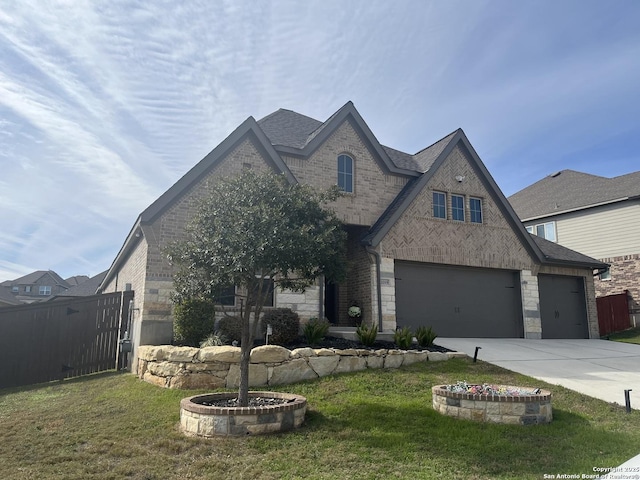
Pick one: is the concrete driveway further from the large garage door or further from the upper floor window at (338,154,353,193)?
the upper floor window at (338,154,353,193)

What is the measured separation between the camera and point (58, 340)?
39.1ft

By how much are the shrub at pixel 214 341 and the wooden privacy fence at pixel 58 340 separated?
9.22 feet

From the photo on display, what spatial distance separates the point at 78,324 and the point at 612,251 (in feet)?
80.6

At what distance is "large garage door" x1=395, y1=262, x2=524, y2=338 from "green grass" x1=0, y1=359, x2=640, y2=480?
7.03 metres

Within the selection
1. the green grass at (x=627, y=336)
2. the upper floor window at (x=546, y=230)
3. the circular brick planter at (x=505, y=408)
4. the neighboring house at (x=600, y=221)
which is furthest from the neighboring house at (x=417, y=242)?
the upper floor window at (x=546, y=230)

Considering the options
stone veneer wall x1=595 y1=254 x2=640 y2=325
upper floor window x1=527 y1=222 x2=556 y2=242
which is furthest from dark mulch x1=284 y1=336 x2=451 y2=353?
upper floor window x1=527 y1=222 x2=556 y2=242

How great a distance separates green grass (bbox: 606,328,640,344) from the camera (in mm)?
19000

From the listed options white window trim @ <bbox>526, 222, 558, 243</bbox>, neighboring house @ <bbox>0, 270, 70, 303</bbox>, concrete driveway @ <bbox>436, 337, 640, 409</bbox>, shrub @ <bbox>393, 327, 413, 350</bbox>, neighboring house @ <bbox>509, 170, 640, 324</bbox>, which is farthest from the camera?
neighboring house @ <bbox>0, 270, 70, 303</bbox>

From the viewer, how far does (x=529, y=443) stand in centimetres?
606

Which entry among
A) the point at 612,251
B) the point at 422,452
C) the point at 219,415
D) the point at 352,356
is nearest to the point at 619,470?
the point at 422,452

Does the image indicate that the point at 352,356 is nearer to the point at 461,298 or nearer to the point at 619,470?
the point at 619,470

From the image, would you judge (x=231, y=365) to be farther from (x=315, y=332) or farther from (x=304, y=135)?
(x=304, y=135)

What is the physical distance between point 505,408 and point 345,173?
1097 cm

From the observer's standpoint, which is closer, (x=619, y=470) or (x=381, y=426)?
(x=619, y=470)
